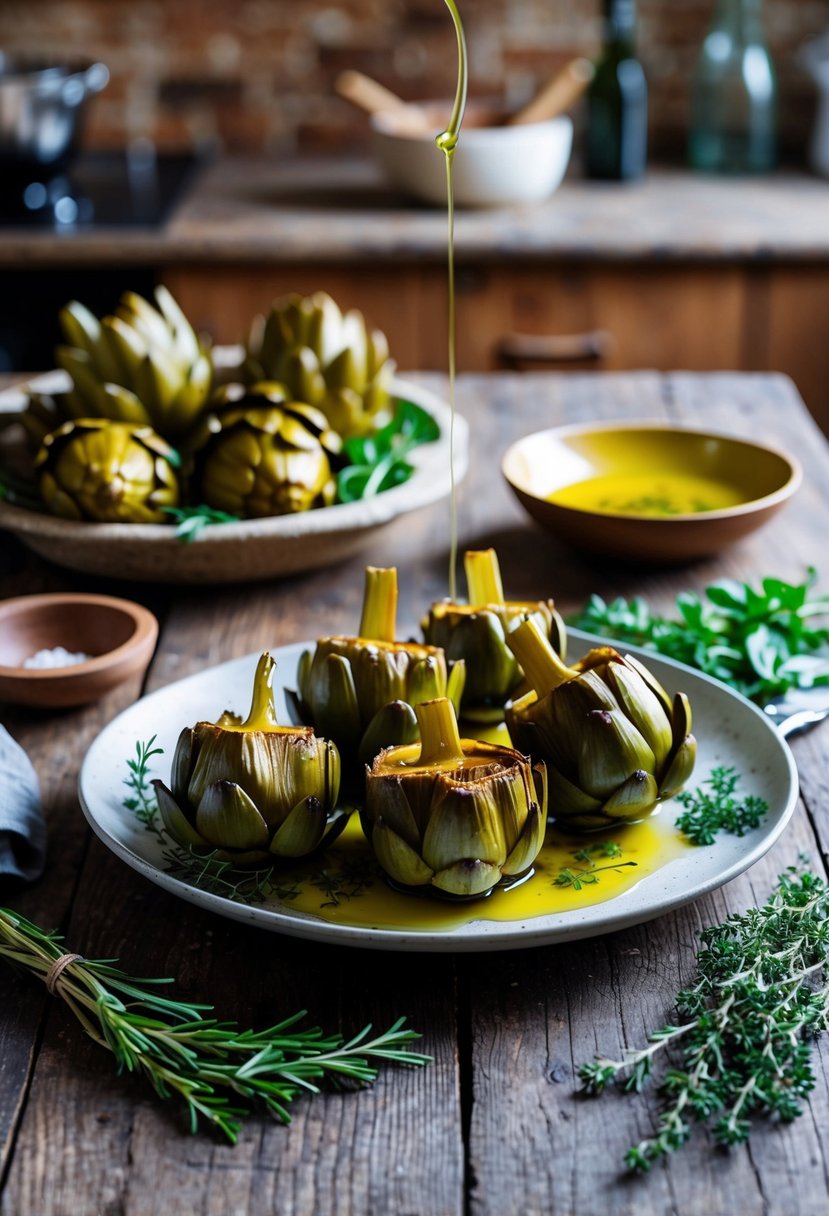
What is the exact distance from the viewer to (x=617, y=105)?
8.35ft

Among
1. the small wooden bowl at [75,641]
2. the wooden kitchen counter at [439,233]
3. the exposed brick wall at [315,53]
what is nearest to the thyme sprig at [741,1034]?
the small wooden bowl at [75,641]

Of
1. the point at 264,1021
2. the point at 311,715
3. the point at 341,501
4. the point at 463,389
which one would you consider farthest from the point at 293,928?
the point at 463,389

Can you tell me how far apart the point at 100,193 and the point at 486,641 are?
6.39ft

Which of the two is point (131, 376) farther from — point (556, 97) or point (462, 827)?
point (556, 97)

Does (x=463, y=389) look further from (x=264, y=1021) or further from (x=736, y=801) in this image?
(x=264, y=1021)

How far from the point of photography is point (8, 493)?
1.18 m

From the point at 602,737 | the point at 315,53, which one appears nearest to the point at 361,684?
the point at 602,737

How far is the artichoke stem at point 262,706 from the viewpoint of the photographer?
739 mm

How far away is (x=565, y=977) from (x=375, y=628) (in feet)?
0.82

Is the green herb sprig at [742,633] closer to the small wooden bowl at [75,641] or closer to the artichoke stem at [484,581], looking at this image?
the artichoke stem at [484,581]

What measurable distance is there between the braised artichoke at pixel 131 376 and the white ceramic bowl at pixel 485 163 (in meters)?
1.18

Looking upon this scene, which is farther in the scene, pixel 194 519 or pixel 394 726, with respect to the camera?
pixel 194 519

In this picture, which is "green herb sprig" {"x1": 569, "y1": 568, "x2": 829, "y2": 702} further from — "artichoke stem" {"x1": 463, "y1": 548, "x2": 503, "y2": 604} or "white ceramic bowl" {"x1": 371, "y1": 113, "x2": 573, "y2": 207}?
"white ceramic bowl" {"x1": 371, "y1": 113, "x2": 573, "y2": 207}

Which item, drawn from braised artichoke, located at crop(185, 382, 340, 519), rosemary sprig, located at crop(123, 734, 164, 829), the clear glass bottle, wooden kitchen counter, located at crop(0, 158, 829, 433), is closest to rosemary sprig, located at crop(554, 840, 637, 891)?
rosemary sprig, located at crop(123, 734, 164, 829)
